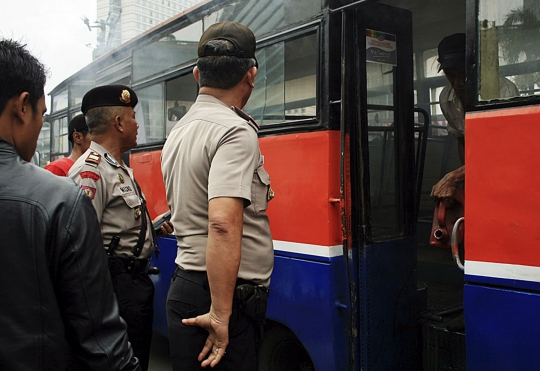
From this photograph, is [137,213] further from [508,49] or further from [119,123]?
[508,49]

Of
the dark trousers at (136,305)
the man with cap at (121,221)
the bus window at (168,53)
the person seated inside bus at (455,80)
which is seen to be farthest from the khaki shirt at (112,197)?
the person seated inside bus at (455,80)

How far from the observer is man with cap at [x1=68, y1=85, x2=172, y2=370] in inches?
104

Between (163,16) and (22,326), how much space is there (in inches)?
433

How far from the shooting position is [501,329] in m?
2.14

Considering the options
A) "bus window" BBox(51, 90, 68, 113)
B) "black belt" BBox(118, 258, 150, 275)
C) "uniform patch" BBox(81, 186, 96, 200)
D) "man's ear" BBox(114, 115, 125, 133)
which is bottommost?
"black belt" BBox(118, 258, 150, 275)

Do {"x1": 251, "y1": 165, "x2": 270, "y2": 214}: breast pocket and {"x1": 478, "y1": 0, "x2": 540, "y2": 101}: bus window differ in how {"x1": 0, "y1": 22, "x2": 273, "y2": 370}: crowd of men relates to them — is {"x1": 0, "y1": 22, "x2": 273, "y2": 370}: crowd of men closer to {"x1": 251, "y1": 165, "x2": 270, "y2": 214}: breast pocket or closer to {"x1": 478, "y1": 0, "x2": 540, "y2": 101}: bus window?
{"x1": 251, "y1": 165, "x2": 270, "y2": 214}: breast pocket

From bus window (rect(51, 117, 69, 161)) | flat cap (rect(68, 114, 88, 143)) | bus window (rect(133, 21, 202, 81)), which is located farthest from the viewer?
bus window (rect(51, 117, 69, 161))

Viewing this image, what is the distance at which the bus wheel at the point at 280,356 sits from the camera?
133 inches

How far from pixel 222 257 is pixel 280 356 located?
1944mm

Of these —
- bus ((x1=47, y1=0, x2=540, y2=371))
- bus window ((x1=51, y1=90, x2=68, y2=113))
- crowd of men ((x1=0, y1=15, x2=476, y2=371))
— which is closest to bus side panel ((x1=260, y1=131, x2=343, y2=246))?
bus ((x1=47, y1=0, x2=540, y2=371))

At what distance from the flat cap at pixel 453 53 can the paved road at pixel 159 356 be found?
349 centimetres

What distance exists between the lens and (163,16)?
1126 centimetres

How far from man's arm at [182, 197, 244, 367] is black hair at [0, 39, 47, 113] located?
67cm

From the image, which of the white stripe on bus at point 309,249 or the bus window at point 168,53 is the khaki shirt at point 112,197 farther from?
the bus window at point 168,53
